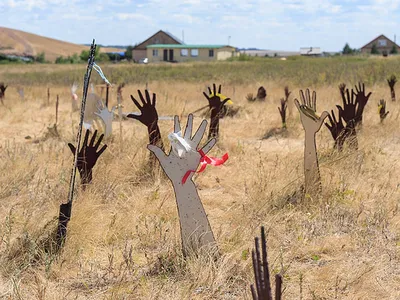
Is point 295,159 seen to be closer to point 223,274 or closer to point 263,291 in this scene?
point 223,274

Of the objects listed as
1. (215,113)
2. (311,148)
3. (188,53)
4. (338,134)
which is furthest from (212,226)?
(188,53)

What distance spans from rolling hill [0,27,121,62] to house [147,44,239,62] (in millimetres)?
17581

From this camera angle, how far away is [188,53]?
5716 centimetres

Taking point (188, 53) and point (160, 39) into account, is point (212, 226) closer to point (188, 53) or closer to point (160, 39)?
point (188, 53)

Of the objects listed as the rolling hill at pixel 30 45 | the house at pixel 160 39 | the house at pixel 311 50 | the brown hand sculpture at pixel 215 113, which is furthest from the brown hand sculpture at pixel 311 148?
the house at pixel 311 50

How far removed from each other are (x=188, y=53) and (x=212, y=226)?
54102mm

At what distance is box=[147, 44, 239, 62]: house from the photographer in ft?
185

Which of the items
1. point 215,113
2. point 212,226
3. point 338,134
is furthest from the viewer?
point 215,113

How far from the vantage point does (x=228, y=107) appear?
34.7 ft

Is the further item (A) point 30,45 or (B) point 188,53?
(A) point 30,45

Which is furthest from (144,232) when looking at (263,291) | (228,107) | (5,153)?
(228,107)

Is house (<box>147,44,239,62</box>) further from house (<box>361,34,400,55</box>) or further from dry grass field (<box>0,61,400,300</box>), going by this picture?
dry grass field (<box>0,61,400,300</box>)

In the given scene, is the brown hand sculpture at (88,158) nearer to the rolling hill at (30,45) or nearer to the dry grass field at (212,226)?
the dry grass field at (212,226)

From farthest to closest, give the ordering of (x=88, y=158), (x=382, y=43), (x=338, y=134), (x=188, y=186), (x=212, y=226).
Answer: (x=382, y=43) < (x=338, y=134) < (x=88, y=158) < (x=212, y=226) < (x=188, y=186)
